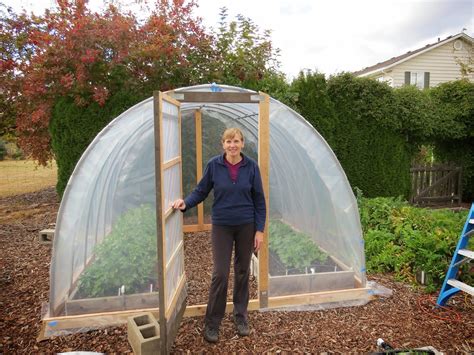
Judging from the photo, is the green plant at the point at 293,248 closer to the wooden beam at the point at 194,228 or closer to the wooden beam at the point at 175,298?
the wooden beam at the point at 175,298

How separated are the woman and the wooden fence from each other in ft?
24.5

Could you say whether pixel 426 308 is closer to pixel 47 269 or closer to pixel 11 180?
pixel 47 269

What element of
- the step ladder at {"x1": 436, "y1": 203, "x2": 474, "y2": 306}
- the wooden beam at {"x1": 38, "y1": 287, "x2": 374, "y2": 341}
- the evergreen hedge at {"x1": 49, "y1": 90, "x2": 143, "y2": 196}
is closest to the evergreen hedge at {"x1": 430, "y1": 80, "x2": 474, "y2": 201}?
the step ladder at {"x1": 436, "y1": 203, "x2": 474, "y2": 306}

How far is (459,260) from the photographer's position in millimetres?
3861

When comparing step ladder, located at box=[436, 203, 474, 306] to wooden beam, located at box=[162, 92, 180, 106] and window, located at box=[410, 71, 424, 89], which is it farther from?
window, located at box=[410, 71, 424, 89]

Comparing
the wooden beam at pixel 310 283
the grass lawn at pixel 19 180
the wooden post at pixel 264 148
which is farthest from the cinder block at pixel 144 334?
the grass lawn at pixel 19 180

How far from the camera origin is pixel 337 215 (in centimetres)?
415

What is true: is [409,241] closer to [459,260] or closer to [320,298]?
[459,260]

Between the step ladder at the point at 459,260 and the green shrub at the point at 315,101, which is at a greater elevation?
the green shrub at the point at 315,101

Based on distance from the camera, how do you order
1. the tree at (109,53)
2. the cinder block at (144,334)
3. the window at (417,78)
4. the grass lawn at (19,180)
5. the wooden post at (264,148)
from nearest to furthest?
the cinder block at (144,334) < the wooden post at (264,148) < the tree at (109,53) < the grass lawn at (19,180) < the window at (417,78)

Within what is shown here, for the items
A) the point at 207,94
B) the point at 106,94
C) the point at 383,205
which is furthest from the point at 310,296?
the point at 106,94

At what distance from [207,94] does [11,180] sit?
48.2 ft

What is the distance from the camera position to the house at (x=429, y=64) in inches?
741

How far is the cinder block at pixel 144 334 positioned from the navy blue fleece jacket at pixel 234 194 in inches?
41.0
